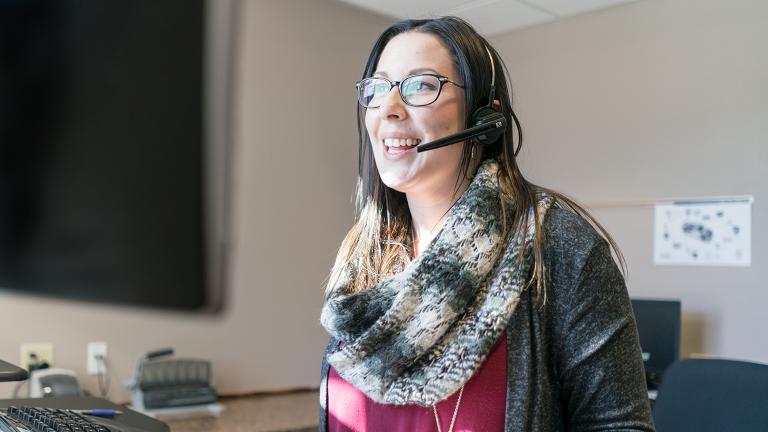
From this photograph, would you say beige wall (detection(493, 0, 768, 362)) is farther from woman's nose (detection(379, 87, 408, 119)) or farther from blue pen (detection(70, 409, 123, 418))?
blue pen (detection(70, 409, 123, 418))

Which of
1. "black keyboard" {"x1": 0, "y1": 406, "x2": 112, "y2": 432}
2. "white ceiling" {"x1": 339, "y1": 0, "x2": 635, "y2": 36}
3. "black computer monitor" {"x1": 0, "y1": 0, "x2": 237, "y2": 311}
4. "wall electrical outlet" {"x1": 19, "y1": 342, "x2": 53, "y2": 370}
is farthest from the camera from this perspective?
"white ceiling" {"x1": 339, "y1": 0, "x2": 635, "y2": 36}

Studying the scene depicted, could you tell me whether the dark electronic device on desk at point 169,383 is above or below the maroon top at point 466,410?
below

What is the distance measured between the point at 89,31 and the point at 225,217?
2.2 inches

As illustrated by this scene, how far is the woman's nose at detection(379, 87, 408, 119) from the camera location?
1.03 metres

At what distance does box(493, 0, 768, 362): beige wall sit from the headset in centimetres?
198

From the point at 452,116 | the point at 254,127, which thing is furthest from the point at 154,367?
the point at 452,116

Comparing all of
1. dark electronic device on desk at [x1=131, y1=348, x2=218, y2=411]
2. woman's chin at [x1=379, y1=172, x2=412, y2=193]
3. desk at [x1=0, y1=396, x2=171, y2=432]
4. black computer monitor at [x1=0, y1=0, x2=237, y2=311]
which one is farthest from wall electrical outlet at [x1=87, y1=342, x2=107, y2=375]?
black computer monitor at [x1=0, y1=0, x2=237, y2=311]

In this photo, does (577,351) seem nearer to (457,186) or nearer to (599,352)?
(599,352)

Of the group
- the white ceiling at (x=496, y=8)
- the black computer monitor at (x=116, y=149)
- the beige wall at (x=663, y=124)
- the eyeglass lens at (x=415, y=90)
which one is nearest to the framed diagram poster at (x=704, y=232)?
the beige wall at (x=663, y=124)

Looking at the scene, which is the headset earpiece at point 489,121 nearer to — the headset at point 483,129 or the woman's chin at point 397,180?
the headset at point 483,129

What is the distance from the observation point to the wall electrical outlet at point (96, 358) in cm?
246

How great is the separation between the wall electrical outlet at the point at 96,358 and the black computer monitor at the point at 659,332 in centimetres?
189

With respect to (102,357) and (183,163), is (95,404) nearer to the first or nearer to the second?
(183,163)

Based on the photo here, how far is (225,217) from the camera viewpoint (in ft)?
0.46
